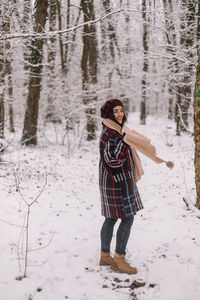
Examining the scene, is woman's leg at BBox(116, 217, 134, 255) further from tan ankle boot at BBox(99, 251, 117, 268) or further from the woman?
tan ankle boot at BBox(99, 251, 117, 268)

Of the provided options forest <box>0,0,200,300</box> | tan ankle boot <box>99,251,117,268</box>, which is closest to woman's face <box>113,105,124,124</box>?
forest <box>0,0,200,300</box>

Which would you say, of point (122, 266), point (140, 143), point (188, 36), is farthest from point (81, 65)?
point (122, 266)

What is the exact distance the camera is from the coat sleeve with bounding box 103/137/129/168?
2.92 meters

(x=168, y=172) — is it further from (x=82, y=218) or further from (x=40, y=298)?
(x=40, y=298)

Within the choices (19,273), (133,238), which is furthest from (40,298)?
(133,238)

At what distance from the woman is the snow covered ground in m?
0.40

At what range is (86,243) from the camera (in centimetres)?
407

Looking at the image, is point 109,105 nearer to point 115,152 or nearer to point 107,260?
point 115,152

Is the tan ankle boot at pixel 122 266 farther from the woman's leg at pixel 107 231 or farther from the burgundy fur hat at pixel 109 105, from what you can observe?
the burgundy fur hat at pixel 109 105

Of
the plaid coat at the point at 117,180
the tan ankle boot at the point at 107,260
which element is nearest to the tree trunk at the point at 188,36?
the plaid coat at the point at 117,180

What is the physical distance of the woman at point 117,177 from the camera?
9.79 feet

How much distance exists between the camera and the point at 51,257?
3.52 metres

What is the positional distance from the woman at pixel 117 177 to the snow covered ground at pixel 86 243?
0.40 metres

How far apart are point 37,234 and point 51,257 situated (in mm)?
690
